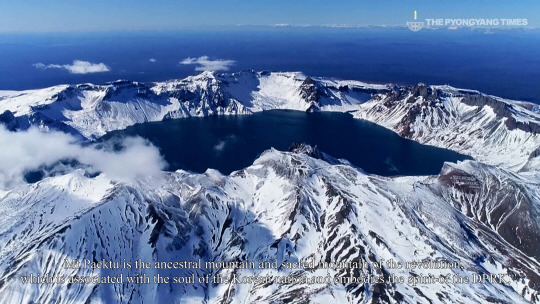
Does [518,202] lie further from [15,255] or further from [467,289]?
[15,255]

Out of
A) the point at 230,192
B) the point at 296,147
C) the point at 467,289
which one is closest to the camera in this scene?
the point at 467,289

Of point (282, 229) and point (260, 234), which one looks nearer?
point (260, 234)

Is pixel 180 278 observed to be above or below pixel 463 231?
below

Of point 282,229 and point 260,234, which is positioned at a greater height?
point 282,229

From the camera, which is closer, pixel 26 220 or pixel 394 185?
pixel 26 220

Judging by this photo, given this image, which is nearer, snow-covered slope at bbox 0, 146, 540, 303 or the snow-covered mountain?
snow-covered slope at bbox 0, 146, 540, 303

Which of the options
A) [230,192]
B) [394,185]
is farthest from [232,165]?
[394,185]

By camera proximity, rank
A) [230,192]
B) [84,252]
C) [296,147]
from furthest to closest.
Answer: [296,147], [230,192], [84,252]

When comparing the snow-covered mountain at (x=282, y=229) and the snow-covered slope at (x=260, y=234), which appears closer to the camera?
the snow-covered slope at (x=260, y=234)
